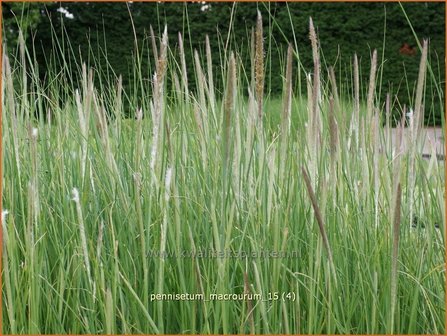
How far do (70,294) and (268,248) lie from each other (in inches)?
17.9

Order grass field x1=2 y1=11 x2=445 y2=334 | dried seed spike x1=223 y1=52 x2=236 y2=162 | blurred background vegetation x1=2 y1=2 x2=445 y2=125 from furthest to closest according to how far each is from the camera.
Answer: blurred background vegetation x1=2 y1=2 x2=445 y2=125 < grass field x1=2 y1=11 x2=445 y2=334 < dried seed spike x1=223 y1=52 x2=236 y2=162

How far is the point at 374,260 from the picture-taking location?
1.26 meters

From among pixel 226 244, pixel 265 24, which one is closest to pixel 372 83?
pixel 226 244

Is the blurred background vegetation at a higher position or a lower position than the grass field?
higher

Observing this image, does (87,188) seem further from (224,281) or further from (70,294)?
(224,281)

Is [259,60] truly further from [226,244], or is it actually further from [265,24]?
[265,24]

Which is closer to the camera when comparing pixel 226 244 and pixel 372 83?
pixel 226 244

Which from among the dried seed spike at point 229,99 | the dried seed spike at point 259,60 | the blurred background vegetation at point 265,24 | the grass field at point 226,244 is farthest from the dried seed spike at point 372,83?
the blurred background vegetation at point 265,24

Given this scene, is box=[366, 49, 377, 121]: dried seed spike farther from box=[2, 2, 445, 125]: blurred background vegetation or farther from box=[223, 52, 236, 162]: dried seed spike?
box=[2, 2, 445, 125]: blurred background vegetation

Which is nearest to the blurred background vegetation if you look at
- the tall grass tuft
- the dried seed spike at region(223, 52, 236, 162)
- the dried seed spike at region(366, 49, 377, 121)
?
the dried seed spike at region(366, 49, 377, 121)

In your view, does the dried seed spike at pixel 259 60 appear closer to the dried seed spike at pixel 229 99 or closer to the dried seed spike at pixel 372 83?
the dried seed spike at pixel 229 99

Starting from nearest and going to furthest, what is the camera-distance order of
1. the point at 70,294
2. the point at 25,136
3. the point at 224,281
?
1. the point at 224,281
2. the point at 70,294
3. the point at 25,136

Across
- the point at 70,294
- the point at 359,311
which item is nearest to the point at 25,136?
the point at 70,294

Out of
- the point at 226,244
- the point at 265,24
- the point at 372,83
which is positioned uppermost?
the point at 265,24
